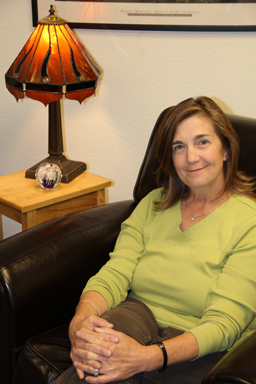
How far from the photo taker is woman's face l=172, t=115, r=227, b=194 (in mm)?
1220

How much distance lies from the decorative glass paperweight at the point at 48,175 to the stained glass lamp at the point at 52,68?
0.85 feet

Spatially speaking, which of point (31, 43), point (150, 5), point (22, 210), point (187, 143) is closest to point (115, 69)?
point (150, 5)

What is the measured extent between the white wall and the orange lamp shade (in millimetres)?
403

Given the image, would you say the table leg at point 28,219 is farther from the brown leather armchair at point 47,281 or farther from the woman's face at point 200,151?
the woman's face at point 200,151

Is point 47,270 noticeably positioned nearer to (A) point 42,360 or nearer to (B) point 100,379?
(A) point 42,360

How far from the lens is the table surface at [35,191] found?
5.60 ft

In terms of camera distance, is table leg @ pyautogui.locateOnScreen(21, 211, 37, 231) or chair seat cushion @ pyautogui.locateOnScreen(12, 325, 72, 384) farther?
table leg @ pyautogui.locateOnScreen(21, 211, 37, 231)

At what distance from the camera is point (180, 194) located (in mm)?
1396

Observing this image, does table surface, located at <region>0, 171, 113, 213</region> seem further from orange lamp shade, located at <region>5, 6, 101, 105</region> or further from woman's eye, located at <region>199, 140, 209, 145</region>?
woman's eye, located at <region>199, 140, 209, 145</region>

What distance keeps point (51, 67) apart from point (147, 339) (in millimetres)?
1077

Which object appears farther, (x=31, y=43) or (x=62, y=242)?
(x=31, y=43)

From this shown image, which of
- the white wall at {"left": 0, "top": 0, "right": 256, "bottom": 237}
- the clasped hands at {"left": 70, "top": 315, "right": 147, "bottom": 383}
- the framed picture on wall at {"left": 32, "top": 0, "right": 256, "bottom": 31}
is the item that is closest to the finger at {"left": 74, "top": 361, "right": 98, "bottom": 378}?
the clasped hands at {"left": 70, "top": 315, "right": 147, "bottom": 383}

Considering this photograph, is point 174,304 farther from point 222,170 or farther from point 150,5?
point 150,5

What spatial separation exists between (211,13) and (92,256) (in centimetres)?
114
